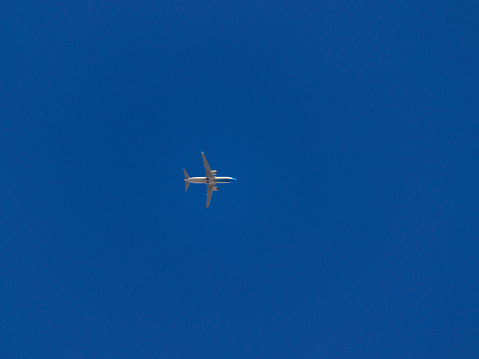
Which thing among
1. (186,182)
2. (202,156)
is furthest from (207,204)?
(202,156)

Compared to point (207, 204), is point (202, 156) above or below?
above

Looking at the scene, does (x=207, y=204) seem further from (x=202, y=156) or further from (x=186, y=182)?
(x=202, y=156)

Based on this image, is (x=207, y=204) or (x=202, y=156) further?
(x=207, y=204)
